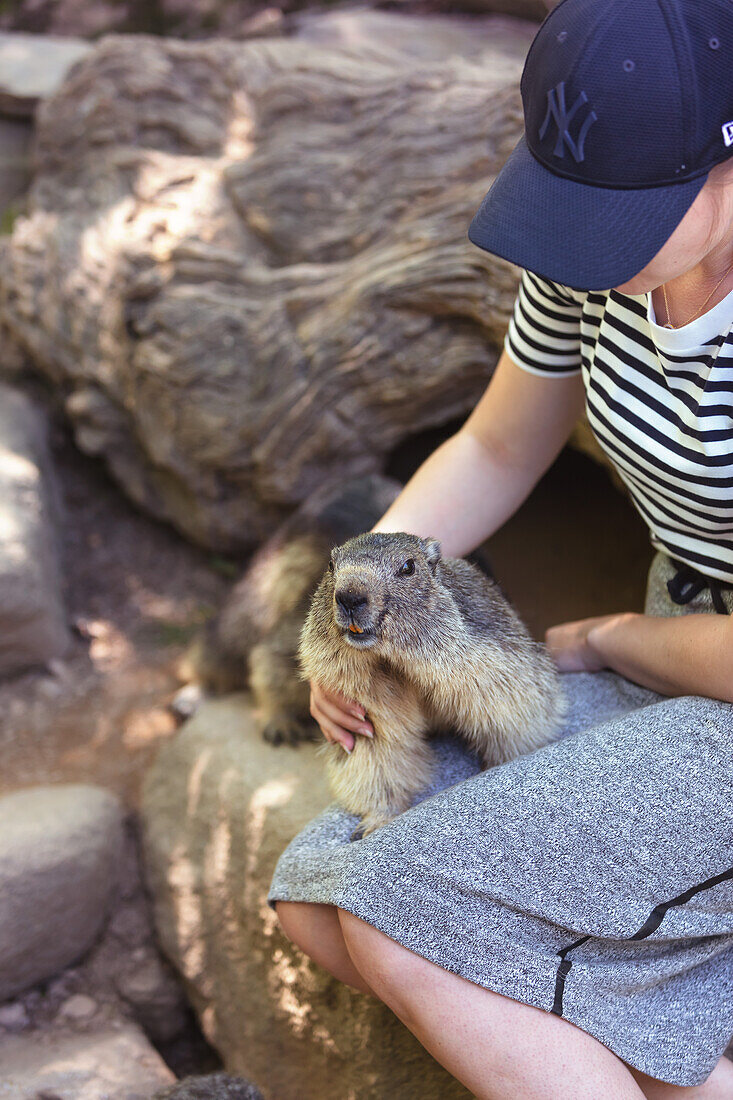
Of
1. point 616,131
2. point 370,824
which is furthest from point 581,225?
point 370,824

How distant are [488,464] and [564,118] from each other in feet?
3.02

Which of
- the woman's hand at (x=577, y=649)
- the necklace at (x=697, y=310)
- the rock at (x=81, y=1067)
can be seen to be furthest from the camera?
the rock at (x=81, y=1067)

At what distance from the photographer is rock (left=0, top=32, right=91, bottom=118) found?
507 centimetres

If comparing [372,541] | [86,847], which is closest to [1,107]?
[86,847]

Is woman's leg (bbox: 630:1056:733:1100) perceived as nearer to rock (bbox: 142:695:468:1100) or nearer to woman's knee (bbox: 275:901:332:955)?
rock (bbox: 142:695:468:1100)

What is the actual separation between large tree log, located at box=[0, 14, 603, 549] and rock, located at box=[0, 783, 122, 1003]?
1.65 meters

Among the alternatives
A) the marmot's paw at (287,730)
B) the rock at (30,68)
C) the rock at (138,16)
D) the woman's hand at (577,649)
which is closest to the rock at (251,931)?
the marmot's paw at (287,730)

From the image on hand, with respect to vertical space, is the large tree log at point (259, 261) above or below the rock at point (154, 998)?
above

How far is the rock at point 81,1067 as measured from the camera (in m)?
2.35

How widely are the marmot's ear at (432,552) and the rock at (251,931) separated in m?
0.96

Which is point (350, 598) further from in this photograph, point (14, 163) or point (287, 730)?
point (14, 163)

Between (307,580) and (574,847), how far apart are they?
1.74 metres

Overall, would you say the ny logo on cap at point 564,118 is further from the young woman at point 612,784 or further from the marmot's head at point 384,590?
the marmot's head at point 384,590

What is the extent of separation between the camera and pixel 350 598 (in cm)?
173
